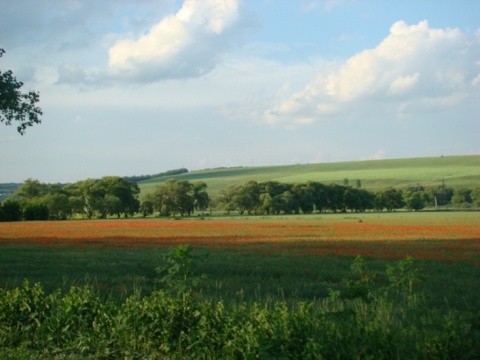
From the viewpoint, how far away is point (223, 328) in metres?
7.86

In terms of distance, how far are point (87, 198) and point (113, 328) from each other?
110 metres

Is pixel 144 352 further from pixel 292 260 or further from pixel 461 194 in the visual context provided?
pixel 461 194

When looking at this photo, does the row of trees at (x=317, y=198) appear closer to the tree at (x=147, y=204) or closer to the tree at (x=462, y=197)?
the tree at (x=462, y=197)

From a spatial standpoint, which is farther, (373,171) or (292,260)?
(373,171)

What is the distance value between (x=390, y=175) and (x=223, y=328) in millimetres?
167599

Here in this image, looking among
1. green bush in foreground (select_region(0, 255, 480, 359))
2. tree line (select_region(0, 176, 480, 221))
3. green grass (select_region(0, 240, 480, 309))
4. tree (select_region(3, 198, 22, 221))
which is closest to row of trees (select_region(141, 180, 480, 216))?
tree line (select_region(0, 176, 480, 221))

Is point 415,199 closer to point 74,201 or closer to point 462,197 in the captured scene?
point 462,197

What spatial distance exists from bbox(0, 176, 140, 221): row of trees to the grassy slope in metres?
43.4

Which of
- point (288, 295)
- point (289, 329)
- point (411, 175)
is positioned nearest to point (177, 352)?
point (289, 329)

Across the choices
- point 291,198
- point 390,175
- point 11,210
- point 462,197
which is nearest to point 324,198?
point 291,198

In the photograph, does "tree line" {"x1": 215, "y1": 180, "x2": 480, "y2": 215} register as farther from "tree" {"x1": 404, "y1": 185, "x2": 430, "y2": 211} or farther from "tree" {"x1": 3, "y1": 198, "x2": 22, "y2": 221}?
"tree" {"x1": 3, "y1": 198, "x2": 22, "y2": 221}

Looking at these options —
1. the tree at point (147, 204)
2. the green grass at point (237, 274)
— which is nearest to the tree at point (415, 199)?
the tree at point (147, 204)

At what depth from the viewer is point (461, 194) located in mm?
128125

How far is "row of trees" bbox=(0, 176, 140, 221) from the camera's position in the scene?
98.8 meters
